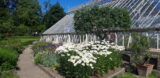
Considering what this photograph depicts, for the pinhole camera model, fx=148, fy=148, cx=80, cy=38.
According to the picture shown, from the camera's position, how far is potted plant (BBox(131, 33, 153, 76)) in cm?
525

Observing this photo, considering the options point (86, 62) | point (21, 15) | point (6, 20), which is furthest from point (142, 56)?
point (21, 15)

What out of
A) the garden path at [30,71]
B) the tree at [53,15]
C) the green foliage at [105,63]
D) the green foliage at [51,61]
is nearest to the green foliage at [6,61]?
the garden path at [30,71]

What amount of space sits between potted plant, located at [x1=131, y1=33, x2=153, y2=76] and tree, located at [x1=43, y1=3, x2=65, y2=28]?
34989mm

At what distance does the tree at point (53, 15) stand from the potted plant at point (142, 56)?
115ft

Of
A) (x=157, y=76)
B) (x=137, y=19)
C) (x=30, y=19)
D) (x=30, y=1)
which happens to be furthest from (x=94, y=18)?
(x=30, y=1)

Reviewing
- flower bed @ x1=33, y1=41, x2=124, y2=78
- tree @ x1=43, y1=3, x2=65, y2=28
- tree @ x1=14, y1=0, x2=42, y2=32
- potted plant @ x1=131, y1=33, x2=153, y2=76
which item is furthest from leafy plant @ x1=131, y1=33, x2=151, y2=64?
tree @ x1=43, y1=3, x2=65, y2=28

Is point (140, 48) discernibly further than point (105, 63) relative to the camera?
Yes

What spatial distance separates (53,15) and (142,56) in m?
35.4

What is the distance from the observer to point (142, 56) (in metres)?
5.90

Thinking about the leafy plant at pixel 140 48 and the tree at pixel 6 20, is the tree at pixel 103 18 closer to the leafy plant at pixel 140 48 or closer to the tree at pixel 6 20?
the leafy plant at pixel 140 48

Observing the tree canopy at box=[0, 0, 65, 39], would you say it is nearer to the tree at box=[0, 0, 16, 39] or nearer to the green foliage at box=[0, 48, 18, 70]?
the tree at box=[0, 0, 16, 39]

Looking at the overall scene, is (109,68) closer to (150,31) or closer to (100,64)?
(100,64)

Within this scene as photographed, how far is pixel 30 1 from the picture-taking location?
28859 mm

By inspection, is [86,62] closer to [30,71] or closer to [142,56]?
[142,56]
